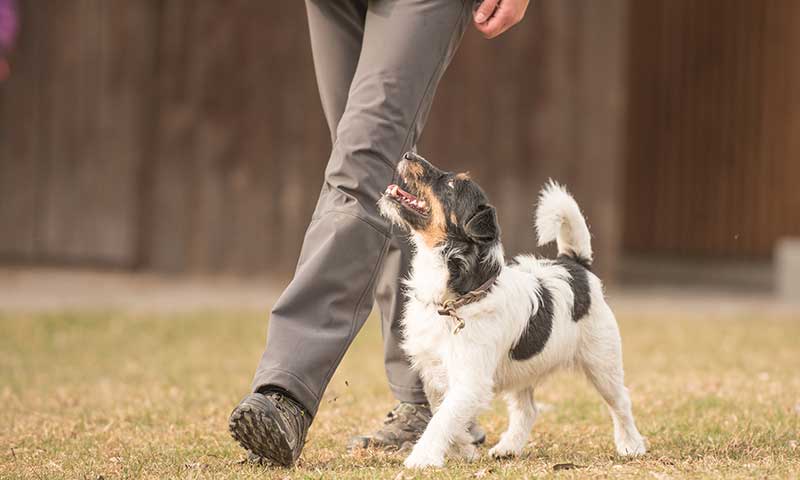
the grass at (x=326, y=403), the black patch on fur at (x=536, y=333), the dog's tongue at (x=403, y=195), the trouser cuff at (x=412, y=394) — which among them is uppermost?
the dog's tongue at (x=403, y=195)

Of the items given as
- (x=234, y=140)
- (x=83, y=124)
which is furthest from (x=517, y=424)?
(x=83, y=124)

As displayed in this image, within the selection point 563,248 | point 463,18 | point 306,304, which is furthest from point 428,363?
point 463,18

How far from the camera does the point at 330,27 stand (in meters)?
4.25

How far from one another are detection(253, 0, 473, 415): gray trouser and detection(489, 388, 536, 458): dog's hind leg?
0.70m

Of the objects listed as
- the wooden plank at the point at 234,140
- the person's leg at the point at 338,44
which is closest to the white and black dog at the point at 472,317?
the person's leg at the point at 338,44

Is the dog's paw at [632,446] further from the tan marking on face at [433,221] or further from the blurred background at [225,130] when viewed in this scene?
the blurred background at [225,130]

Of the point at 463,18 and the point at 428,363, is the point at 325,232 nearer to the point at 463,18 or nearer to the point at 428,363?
the point at 428,363

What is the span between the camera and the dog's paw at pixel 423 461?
3674 millimetres

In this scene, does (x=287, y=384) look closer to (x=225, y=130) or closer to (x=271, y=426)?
(x=271, y=426)

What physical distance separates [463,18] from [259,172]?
22.7 ft

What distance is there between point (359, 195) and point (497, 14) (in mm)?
801

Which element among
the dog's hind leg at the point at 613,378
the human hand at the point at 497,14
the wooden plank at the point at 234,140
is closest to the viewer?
the human hand at the point at 497,14

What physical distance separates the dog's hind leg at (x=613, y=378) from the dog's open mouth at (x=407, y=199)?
784 mm

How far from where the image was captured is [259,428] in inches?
140
